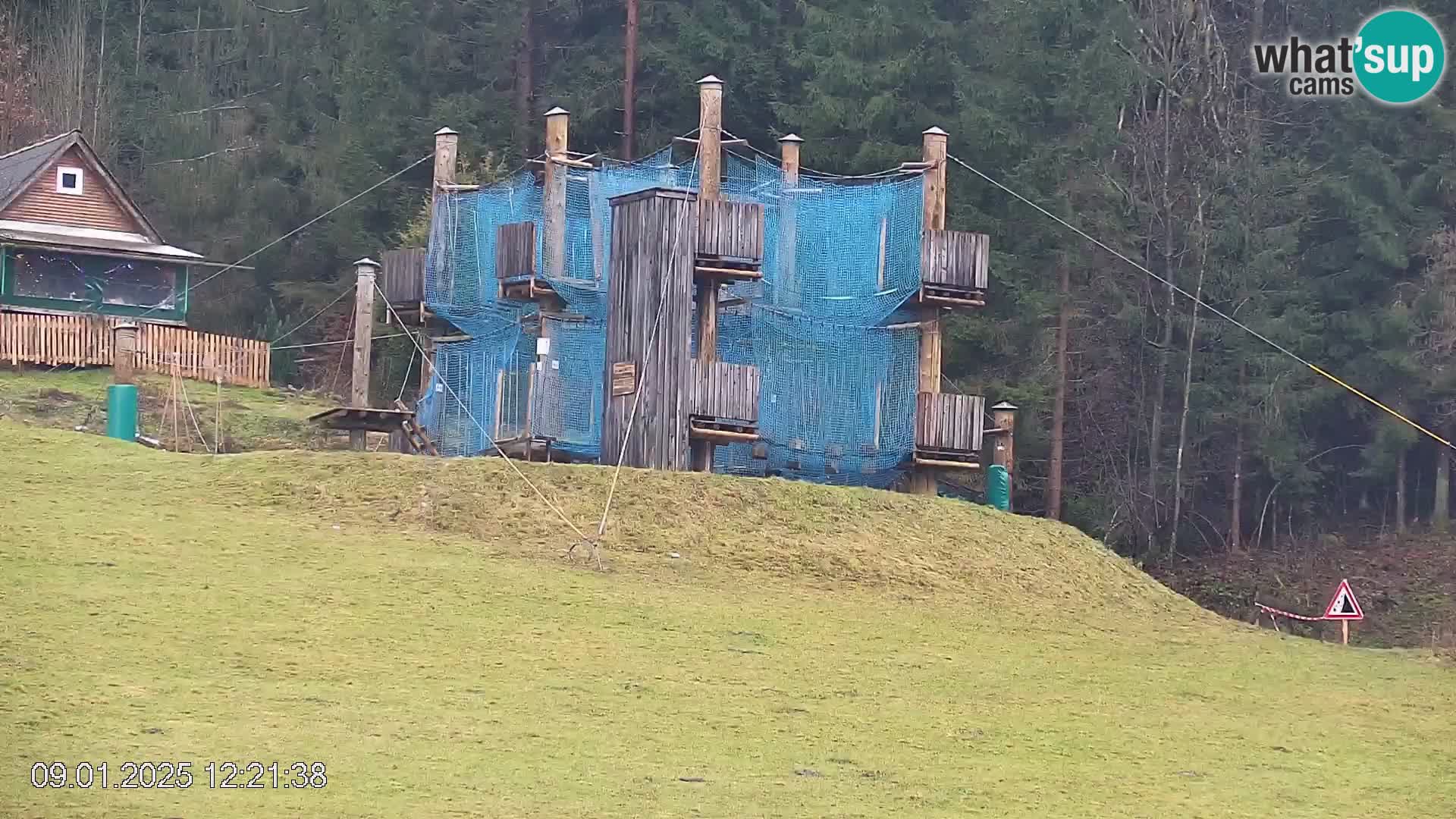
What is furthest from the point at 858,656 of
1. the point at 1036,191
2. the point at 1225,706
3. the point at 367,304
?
the point at 1036,191

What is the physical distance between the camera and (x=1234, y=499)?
45.6 m

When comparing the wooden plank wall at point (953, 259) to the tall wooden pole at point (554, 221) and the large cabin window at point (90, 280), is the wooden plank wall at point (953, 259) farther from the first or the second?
the large cabin window at point (90, 280)

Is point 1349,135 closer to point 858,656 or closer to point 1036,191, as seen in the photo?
point 1036,191

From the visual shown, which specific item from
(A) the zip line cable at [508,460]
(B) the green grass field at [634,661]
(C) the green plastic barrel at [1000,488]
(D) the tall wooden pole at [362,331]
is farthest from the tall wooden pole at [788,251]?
(D) the tall wooden pole at [362,331]

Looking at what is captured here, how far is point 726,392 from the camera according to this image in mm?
30016

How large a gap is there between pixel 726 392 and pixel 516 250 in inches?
183

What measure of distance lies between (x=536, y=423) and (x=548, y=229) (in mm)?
3269

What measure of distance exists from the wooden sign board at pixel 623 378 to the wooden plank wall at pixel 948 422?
5236 mm

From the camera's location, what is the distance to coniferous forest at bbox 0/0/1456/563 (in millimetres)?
45156

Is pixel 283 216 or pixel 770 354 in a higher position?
pixel 283 216

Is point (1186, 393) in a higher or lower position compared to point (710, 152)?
→ lower

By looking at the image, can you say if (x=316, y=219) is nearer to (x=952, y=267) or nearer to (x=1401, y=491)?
(x=952, y=267)

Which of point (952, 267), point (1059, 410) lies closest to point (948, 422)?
point (952, 267)

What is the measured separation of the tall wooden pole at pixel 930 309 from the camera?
3284cm
